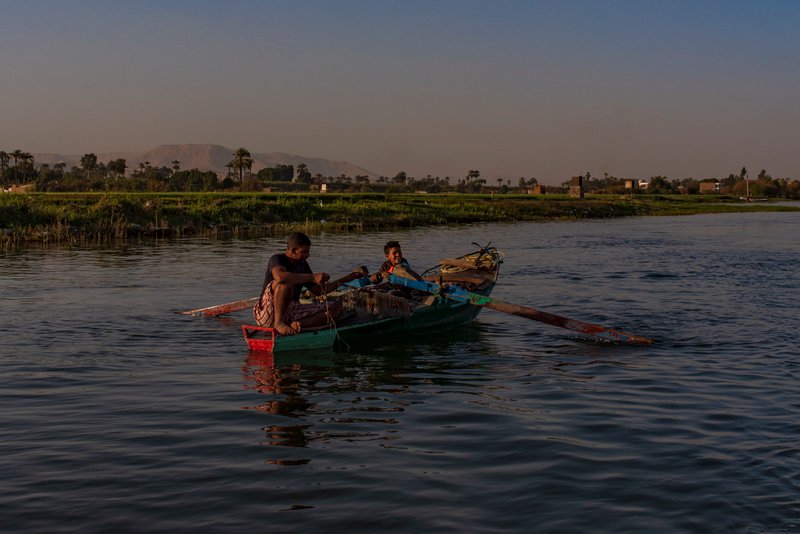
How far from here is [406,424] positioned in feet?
29.1

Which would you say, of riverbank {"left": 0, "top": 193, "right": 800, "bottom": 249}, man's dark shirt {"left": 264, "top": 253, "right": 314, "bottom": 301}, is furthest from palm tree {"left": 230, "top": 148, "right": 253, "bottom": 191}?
man's dark shirt {"left": 264, "top": 253, "right": 314, "bottom": 301}

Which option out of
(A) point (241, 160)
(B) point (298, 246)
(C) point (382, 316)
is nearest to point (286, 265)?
(B) point (298, 246)

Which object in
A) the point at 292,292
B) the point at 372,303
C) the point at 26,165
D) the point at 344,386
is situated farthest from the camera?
the point at 26,165

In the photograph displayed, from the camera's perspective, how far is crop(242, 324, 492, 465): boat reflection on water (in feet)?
27.9

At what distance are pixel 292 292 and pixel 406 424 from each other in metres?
3.66

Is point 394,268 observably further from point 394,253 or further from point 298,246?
point 298,246

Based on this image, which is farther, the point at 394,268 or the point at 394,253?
the point at 394,253

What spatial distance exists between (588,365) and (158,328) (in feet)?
26.0

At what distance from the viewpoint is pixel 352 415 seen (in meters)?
9.30

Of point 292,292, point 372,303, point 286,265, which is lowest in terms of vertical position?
point 372,303

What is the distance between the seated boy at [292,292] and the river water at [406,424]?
0.58m

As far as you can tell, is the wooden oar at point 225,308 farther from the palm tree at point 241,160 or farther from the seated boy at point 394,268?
the palm tree at point 241,160

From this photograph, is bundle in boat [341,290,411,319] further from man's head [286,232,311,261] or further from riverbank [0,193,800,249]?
riverbank [0,193,800,249]

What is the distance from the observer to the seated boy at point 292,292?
36.9 ft
